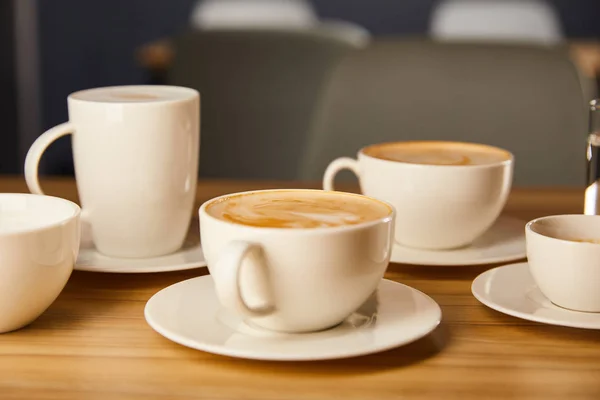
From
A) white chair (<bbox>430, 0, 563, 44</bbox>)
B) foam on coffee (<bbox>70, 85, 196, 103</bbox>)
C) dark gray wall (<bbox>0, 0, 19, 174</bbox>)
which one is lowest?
dark gray wall (<bbox>0, 0, 19, 174</bbox>)

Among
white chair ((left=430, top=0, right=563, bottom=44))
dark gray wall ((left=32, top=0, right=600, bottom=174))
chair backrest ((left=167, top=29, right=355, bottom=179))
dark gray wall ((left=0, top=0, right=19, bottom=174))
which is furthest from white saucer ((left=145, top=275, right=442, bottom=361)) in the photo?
dark gray wall ((left=32, top=0, right=600, bottom=174))

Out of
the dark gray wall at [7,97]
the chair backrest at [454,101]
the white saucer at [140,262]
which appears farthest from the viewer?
the dark gray wall at [7,97]

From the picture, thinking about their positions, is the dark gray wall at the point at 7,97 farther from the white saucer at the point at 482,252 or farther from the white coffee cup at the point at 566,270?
the white coffee cup at the point at 566,270

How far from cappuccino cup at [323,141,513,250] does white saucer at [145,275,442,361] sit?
142 mm

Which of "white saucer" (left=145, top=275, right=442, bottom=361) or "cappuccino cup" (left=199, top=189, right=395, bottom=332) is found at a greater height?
"cappuccino cup" (left=199, top=189, right=395, bottom=332)

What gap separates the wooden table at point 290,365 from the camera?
487 mm

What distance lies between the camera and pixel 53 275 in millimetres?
564

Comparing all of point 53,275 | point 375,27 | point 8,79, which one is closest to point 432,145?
point 53,275

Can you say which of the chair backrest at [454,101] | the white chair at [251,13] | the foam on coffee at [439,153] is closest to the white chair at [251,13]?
the white chair at [251,13]

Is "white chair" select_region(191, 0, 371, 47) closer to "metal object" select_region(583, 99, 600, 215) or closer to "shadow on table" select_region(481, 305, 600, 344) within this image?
"metal object" select_region(583, 99, 600, 215)

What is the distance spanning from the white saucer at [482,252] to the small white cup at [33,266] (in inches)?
10.7

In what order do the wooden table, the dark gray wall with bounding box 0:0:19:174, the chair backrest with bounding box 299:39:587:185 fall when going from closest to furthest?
1. the wooden table
2. the chair backrest with bounding box 299:39:587:185
3. the dark gray wall with bounding box 0:0:19:174

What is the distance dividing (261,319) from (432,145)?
38 centimetres

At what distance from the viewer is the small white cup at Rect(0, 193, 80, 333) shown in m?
0.54
